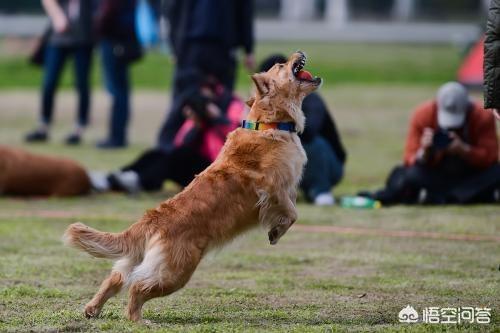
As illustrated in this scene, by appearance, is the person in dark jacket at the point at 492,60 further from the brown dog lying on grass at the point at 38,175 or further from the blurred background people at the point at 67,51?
the blurred background people at the point at 67,51

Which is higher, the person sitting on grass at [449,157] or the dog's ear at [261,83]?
the dog's ear at [261,83]

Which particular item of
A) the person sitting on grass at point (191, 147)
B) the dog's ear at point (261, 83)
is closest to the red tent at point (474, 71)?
the person sitting on grass at point (191, 147)

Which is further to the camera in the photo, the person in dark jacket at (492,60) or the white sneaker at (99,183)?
the white sneaker at (99,183)

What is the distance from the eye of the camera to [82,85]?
14570 mm

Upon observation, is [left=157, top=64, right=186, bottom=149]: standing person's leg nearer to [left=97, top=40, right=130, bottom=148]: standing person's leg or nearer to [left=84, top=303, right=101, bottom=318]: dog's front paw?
[left=97, top=40, right=130, bottom=148]: standing person's leg

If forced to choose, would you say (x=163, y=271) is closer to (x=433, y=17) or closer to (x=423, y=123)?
(x=423, y=123)

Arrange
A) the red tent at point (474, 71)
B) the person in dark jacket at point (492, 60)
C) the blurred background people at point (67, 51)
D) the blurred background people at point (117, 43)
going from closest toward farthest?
1. the person in dark jacket at point (492, 60)
2. the blurred background people at point (117, 43)
3. the blurred background people at point (67, 51)
4. the red tent at point (474, 71)

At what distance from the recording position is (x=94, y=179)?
1086 cm

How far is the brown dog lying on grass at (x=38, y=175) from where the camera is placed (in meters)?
10.4

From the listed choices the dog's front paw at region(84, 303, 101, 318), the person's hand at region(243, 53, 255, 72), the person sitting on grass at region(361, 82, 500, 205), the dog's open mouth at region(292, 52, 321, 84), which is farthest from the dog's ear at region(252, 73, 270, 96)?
the person's hand at region(243, 53, 255, 72)

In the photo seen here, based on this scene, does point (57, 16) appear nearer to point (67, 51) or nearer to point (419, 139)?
point (67, 51)

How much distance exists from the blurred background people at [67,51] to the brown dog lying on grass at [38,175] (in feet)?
12.3

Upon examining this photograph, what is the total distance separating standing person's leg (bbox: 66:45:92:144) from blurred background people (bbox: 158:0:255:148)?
3102mm

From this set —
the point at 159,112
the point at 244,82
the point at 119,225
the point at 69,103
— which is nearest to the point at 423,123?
the point at 119,225
